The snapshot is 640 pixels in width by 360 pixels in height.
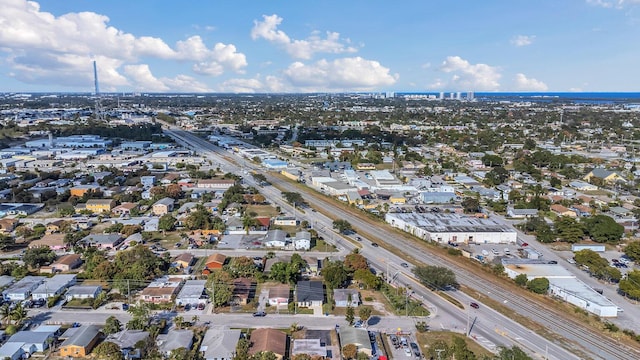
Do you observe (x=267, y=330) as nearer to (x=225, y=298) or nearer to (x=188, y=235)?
→ (x=225, y=298)

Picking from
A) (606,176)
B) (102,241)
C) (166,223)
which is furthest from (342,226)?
(606,176)

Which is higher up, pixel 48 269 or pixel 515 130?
pixel 515 130

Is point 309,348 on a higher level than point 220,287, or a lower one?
lower

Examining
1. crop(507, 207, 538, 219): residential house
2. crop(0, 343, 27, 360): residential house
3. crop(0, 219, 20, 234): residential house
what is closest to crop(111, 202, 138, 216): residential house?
crop(0, 219, 20, 234): residential house

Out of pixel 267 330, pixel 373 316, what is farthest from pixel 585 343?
pixel 267 330

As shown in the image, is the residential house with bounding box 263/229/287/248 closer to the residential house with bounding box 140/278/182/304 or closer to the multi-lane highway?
the multi-lane highway

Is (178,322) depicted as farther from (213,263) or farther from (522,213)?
(522,213)
